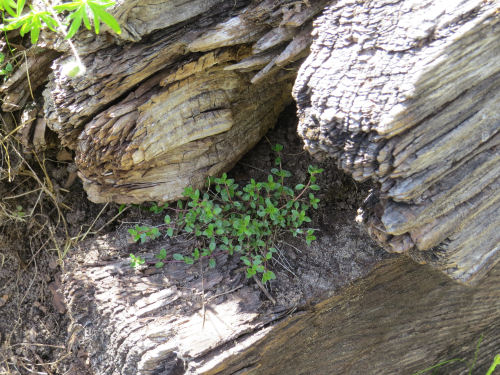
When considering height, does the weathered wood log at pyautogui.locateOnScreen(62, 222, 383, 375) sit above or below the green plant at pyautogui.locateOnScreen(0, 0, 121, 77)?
below

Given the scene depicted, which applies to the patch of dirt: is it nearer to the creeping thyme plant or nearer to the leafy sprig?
the creeping thyme plant

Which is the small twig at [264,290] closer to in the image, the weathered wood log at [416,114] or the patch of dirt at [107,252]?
the patch of dirt at [107,252]

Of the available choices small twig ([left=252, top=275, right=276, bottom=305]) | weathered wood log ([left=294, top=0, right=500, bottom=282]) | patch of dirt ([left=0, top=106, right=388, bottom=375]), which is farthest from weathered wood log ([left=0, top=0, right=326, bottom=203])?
small twig ([left=252, top=275, right=276, bottom=305])

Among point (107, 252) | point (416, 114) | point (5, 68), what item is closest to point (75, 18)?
point (5, 68)

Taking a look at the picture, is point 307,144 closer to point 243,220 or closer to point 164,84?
point 243,220

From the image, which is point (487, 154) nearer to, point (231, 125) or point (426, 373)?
point (231, 125)

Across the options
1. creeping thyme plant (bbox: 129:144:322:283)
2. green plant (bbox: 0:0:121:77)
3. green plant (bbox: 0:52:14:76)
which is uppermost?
green plant (bbox: 0:0:121:77)
